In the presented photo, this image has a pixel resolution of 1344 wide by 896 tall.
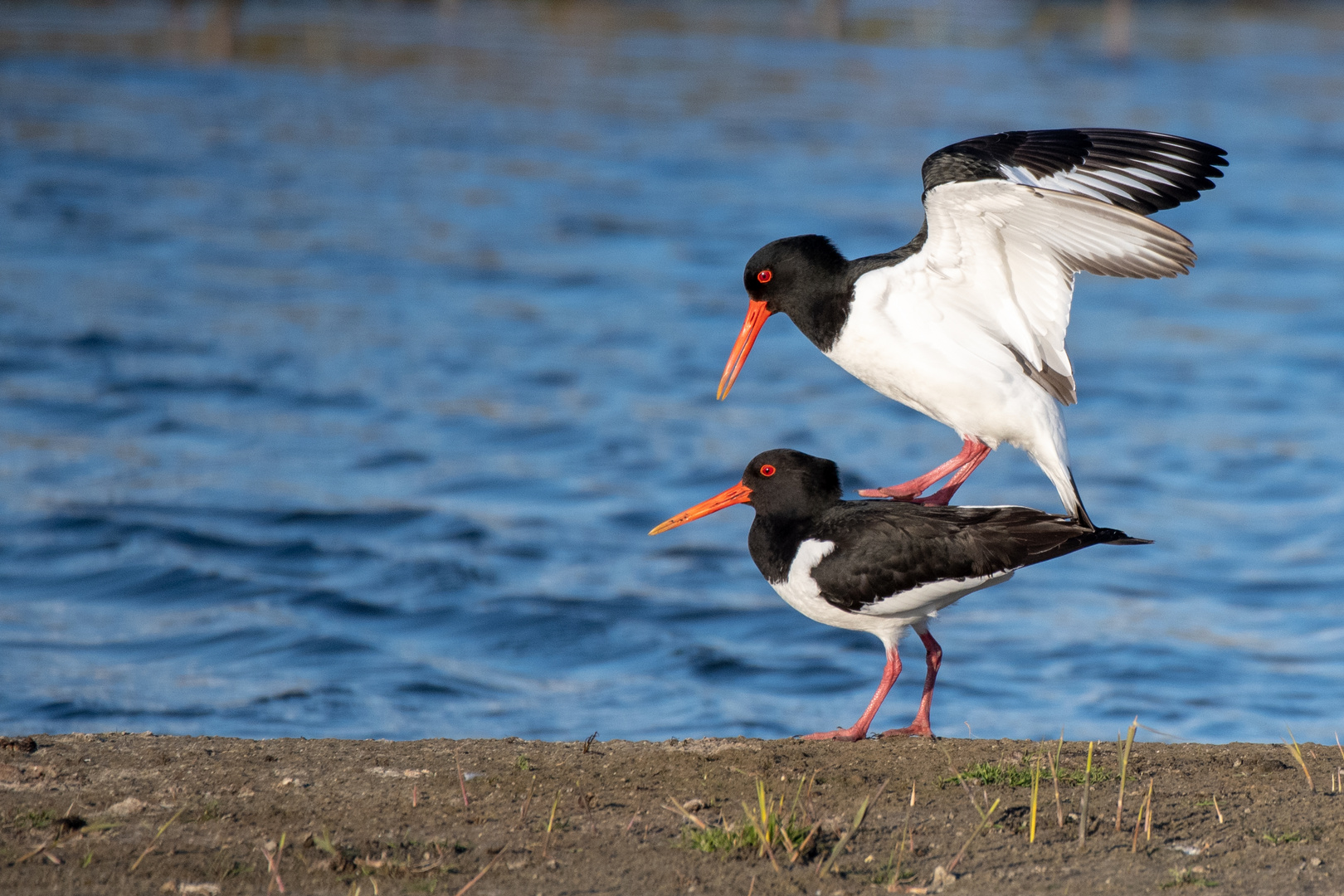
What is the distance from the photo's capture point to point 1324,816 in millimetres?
4434

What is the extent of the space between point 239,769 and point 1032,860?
8.45 ft

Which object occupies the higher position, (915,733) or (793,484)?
(793,484)

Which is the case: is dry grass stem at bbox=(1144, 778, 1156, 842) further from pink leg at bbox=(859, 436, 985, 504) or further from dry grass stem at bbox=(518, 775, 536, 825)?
dry grass stem at bbox=(518, 775, 536, 825)

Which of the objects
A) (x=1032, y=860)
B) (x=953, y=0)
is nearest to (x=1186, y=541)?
(x=1032, y=860)

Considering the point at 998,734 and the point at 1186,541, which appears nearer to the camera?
the point at 998,734

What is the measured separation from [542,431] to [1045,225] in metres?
7.46

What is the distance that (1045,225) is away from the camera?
536 centimetres

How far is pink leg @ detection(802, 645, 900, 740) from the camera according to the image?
5.41 meters

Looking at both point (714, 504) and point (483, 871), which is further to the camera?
point (714, 504)

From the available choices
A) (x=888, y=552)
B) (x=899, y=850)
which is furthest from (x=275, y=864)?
(x=888, y=552)

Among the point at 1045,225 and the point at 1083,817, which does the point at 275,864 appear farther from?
the point at 1045,225

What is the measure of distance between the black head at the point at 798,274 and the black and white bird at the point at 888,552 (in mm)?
682

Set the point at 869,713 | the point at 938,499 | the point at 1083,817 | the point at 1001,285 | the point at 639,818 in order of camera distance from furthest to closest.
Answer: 1. the point at 938,499
2. the point at 1001,285
3. the point at 869,713
4. the point at 639,818
5. the point at 1083,817

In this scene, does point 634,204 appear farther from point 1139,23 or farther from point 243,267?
point 1139,23
